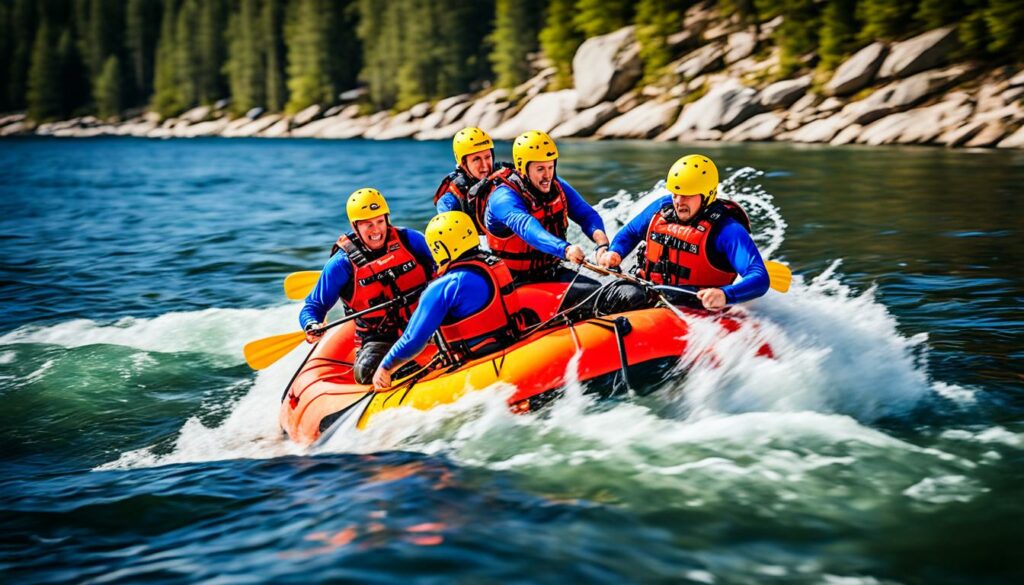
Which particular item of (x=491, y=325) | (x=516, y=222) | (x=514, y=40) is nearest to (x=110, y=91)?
(x=514, y=40)

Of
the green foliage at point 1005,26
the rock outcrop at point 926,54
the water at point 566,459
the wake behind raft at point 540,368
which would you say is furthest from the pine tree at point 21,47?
the wake behind raft at point 540,368

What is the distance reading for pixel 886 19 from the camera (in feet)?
118

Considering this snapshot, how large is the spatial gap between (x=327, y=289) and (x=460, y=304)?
4.91ft

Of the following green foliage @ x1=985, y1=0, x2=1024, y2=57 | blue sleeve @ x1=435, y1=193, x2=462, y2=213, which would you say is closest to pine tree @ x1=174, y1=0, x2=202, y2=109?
green foliage @ x1=985, y1=0, x2=1024, y2=57

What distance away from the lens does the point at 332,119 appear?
64.8 meters

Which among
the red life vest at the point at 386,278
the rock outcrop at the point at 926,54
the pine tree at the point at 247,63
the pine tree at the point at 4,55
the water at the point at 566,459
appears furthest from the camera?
the pine tree at the point at 4,55

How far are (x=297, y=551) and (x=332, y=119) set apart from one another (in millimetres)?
62356

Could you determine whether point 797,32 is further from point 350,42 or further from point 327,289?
point 350,42

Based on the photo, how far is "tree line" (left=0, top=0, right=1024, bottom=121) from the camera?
3766 cm

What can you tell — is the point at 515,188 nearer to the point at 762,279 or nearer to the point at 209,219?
the point at 762,279

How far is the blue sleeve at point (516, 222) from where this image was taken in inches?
296

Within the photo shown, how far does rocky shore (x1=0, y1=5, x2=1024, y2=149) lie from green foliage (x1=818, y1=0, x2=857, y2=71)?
46.1 inches

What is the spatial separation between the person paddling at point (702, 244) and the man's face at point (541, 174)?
933 millimetres

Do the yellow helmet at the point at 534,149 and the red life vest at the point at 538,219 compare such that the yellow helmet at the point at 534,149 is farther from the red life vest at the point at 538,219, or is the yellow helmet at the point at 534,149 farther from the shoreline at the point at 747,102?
the shoreline at the point at 747,102
